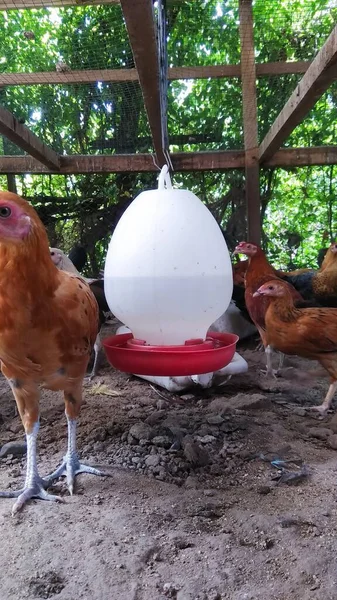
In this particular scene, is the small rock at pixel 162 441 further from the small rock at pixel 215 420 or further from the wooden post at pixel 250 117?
the wooden post at pixel 250 117

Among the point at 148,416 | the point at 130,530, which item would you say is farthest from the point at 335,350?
the point at 130,530

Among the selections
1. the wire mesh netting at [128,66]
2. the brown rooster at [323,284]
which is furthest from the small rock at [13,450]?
the brown rooster at [323,284]

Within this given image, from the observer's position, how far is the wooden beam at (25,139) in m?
2.82

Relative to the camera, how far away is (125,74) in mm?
3211

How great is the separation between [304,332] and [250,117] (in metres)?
1.89

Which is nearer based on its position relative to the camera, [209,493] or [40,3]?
[209,493]

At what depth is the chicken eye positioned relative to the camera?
1.45m

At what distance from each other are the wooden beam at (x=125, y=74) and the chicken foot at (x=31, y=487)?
2440 millimetres

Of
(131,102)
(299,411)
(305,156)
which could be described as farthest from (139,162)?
(299,411)

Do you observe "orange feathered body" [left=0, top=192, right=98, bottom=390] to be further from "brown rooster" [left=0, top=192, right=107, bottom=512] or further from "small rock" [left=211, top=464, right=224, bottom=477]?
"small rock" [left=211, top=464, right=224, bottom=477]

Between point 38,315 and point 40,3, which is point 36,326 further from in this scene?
point 40,3

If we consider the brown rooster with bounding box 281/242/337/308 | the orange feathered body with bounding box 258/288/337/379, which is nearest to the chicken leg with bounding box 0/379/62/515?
the orange feathered body with bounding box 258/288/337/379

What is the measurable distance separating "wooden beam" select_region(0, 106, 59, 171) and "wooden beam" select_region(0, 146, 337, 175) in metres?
0.21

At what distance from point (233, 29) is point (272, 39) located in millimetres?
320
